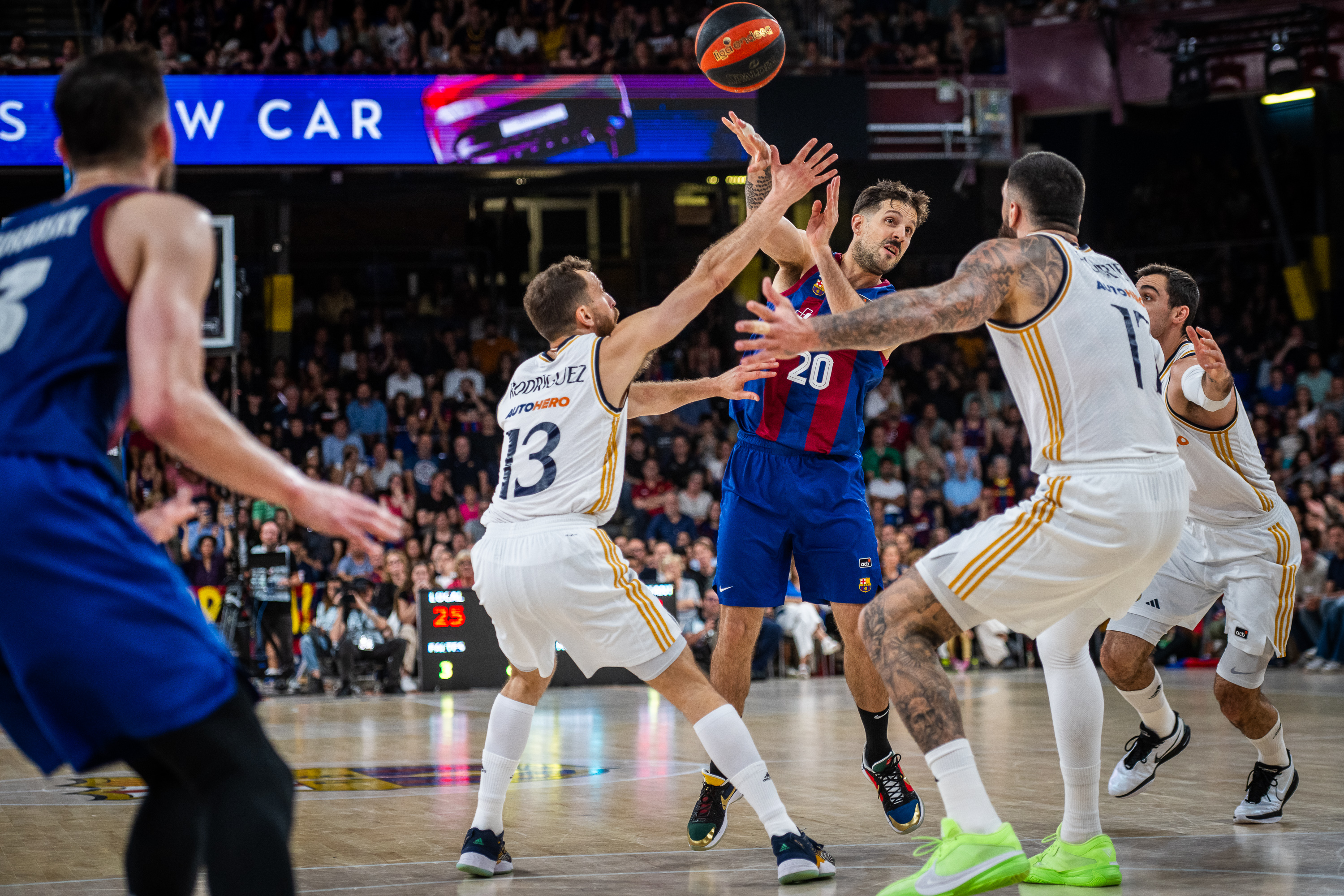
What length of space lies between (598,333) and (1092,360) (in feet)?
6.01

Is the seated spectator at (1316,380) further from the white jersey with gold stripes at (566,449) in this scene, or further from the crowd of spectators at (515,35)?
the white jersey with gold stripes at (566,449)

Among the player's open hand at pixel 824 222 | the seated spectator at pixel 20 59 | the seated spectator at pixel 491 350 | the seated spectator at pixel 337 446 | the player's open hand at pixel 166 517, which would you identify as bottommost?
the player's open hand at pixel 166 517

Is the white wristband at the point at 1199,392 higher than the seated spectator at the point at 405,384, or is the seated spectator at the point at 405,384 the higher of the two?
the seated spectator at the point at 405,384

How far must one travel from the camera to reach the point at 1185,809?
5891mm

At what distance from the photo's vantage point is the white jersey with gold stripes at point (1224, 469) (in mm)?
5961

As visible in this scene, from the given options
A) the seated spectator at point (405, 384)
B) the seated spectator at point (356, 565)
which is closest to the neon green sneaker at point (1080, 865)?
the seated spectator at point (356, 565)

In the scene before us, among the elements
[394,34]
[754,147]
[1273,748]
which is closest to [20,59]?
[394,34]

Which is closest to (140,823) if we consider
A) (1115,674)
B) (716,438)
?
(1115,674)

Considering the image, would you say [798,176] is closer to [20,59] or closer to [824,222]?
[824,222]

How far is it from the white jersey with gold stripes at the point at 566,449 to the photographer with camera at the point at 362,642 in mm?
9997

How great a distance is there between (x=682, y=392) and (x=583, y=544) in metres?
0.89

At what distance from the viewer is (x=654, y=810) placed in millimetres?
6188

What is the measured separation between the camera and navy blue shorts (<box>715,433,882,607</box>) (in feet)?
18.6

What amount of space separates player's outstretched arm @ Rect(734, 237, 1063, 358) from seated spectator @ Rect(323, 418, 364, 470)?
14.5m
